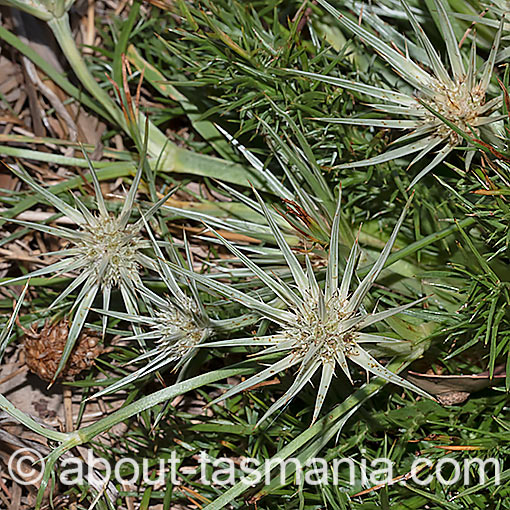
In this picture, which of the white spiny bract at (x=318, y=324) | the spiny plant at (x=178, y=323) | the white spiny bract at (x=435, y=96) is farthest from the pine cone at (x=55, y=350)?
the white spiny bract at (x=435, y=96)

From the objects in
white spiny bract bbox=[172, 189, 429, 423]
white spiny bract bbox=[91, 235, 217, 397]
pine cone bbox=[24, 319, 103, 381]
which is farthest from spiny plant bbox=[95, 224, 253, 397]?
pine cone bbox=[24, 319, 103, 381]

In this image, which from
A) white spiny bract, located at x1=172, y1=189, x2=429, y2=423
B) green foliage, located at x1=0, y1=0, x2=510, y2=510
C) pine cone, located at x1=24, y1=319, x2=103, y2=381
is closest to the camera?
white spiny bract, located at x1=172, y1=189, x2=429, y2=423

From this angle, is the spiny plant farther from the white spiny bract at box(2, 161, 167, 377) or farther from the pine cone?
the pine cone

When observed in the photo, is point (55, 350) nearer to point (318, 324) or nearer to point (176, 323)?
point (176, 323)

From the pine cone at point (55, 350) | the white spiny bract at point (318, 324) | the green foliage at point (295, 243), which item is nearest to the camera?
the white spiny bract at point (318, 324)

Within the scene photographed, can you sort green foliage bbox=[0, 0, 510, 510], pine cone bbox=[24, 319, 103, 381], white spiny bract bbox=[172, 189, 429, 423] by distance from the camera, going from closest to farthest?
white spiny bract bbox=[172, 189, 429, 423], green foliage bbox=[0, 0, 510, 510], pine cone bbox=[24, 319, 103, 381]

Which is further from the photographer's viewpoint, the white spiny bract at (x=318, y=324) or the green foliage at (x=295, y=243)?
the green foliage at (x=295, y=243)

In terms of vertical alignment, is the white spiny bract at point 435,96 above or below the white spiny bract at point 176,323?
above

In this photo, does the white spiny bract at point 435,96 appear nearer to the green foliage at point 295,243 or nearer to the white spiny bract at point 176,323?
the green foliage at point 295,243
